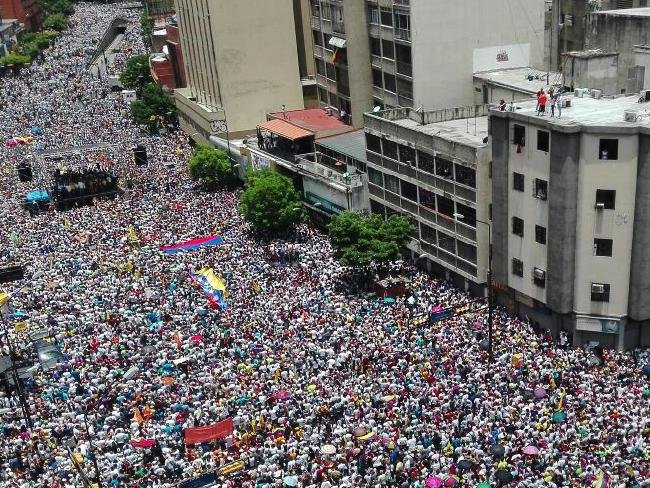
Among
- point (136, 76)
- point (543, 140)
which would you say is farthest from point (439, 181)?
point (136, 76)

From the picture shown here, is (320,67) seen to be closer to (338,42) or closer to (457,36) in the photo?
(338,42)

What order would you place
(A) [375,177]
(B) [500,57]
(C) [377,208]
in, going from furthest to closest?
(B) [500,57]
(C) [377,208]
(A) [375,177]

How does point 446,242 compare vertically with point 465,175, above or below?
below

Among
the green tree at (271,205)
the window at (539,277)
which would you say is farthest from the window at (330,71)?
the window at (539,277)

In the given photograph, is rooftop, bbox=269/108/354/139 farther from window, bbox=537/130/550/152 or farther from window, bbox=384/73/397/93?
window, bbox=537/130/550/152

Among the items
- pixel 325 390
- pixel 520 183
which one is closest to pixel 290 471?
pixel 325 390

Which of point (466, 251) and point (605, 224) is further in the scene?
point (466, 251)

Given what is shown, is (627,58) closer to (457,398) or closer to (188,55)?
(457,398)
